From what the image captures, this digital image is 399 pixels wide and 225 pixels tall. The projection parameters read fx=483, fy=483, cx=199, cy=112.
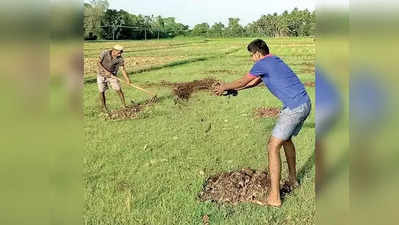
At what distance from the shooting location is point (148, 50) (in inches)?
190

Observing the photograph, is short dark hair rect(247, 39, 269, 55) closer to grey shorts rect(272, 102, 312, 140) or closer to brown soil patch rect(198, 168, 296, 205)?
grey shorts rect(272, 102, 312, 140)

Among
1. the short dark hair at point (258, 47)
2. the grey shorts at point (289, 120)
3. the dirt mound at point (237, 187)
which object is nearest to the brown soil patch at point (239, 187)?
the dirt mound at point (237, 187)

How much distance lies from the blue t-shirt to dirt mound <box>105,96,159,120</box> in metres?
2.04

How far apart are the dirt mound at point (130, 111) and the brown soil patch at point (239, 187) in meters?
1.37

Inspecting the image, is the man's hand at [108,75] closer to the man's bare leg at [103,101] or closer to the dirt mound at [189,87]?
the man's bare leg at [103,101]

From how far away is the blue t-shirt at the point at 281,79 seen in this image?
351 centimetres

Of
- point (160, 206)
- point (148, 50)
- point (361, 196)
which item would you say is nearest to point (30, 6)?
point (361, 196)

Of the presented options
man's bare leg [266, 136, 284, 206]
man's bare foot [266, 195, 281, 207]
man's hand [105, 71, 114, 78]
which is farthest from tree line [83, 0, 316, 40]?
man's bare foot [266, 195, 281, 207]

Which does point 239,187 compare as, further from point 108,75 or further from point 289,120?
point 108,75

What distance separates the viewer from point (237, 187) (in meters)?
4.09

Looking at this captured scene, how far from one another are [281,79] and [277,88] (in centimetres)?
8

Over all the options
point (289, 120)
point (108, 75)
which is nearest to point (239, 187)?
point (289, 120)

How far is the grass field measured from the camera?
3711mm

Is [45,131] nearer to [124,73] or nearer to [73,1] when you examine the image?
[73,1]
